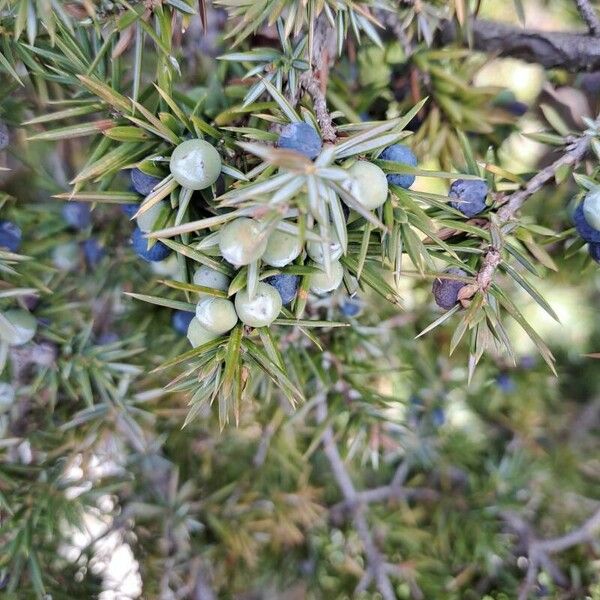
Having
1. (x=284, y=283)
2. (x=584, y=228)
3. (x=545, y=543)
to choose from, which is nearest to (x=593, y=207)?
(x=584, y=228)

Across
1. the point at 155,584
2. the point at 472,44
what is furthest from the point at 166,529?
the point at 472,44

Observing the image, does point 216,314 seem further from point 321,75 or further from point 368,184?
point 321,75

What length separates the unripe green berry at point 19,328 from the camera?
645mm

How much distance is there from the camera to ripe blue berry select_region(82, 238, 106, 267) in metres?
0.88

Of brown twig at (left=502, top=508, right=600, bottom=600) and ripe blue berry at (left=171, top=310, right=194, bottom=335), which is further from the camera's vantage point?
brown twig at (left=502, top=508, right=600, bottom=600)

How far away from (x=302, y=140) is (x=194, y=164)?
9 cm

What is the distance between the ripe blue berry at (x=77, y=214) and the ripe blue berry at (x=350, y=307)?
0.40m

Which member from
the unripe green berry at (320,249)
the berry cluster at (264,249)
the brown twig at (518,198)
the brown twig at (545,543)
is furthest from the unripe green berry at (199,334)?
the brown twig at (545,543)

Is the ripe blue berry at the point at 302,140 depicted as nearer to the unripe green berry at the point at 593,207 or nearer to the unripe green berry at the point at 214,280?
the unripe green berry at the point at 214,280

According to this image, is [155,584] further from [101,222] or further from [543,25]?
[543,25]

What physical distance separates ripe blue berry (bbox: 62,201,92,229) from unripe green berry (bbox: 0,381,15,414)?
0.27 m

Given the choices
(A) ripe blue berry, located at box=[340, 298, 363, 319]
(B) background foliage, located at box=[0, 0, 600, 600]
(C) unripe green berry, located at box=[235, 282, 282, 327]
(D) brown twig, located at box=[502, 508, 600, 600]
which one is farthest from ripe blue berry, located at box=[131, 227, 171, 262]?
(D) brown twig, located at box=[502, 508, 600, 600]

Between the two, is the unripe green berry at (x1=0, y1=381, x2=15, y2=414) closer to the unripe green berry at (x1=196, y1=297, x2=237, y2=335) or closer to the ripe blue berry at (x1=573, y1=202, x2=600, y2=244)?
the unripe green berry at (x1=196, y1=297, x2=237, y2=335)

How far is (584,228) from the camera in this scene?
0.55 meters
